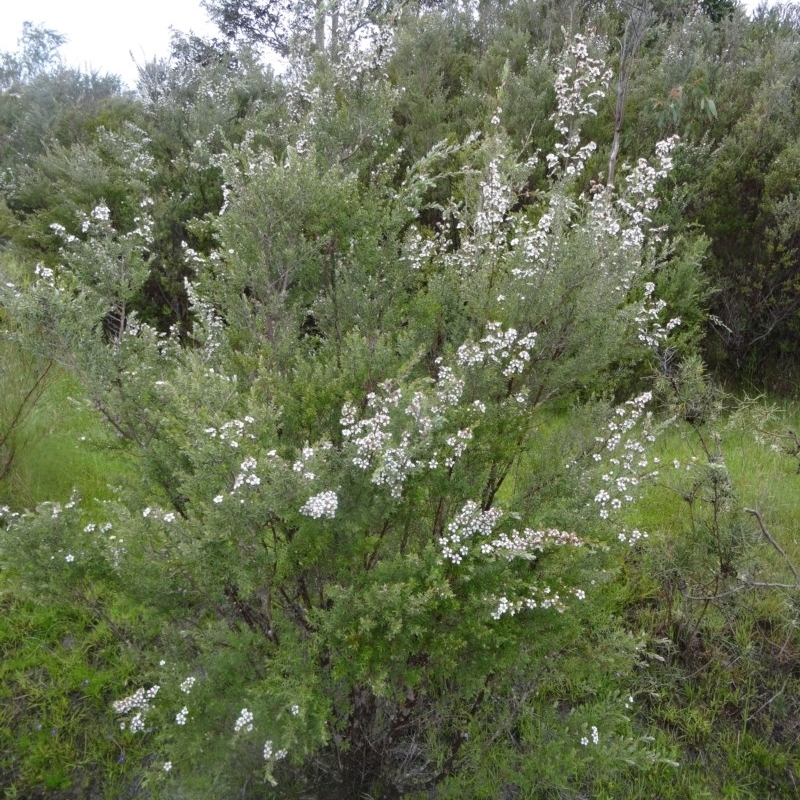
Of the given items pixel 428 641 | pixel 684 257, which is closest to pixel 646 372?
pixel 684 257

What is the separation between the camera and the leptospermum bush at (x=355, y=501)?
2.17 meters

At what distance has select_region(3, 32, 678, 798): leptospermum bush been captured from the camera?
85.4 inches

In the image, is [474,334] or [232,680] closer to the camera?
[232,680]

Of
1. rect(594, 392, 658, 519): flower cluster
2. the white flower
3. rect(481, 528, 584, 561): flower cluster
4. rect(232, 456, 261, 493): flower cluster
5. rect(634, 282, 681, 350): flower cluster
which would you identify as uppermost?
rect(634, 282, 681, 350): flower cluster

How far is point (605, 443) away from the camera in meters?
2.87

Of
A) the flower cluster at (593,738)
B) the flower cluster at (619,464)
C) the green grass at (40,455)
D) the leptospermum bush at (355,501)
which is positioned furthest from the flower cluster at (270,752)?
the green grass at (40,455)

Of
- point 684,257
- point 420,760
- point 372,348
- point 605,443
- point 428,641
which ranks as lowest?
point 420,760

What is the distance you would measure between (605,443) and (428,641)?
1202 mm

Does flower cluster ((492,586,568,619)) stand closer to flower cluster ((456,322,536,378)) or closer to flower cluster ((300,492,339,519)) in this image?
flower cluster ((300,492,339,519))

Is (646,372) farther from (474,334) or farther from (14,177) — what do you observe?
(14,177)

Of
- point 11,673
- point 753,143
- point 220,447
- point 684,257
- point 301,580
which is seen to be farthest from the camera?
point 753,143

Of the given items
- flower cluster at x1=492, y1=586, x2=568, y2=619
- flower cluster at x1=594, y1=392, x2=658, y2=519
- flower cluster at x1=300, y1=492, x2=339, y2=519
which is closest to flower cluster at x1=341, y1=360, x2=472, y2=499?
flower cluster at x1=300, y1=492, x2=339, y2=519

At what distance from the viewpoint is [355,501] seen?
2.31 metres

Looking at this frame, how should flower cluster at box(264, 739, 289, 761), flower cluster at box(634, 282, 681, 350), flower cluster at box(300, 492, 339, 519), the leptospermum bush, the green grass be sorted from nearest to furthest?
flower cluster at box(300, 492, 339, 519) → flower cluster at box(264, 739, 289, 761) → the leptospermum bush → flower cluster at box(634, 282, 681, 350) → the green grass
